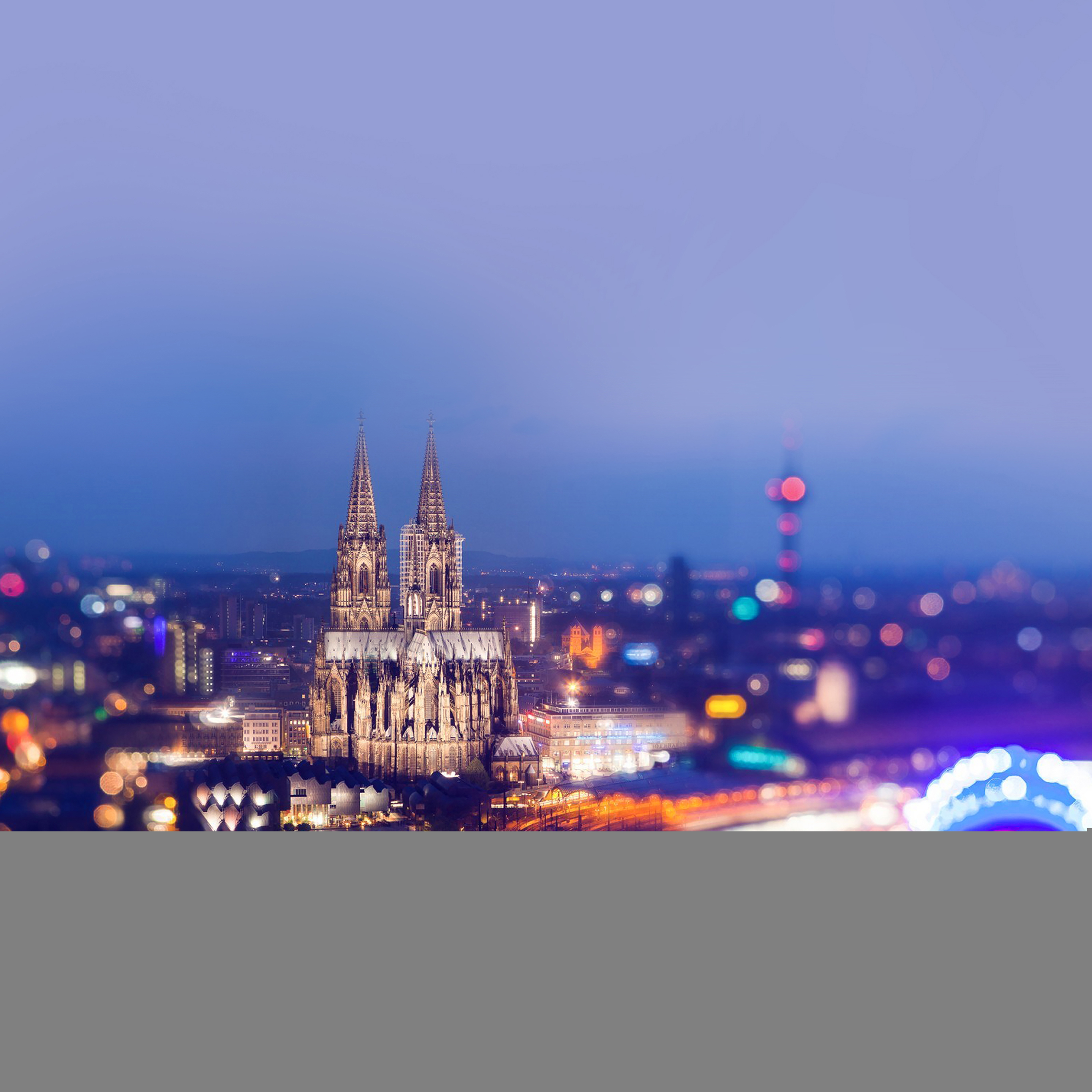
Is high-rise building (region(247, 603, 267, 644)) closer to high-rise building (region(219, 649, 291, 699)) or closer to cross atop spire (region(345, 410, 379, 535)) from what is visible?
high-rise building (region(219, 649, 291, 699))

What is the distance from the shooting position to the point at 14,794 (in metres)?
6.54

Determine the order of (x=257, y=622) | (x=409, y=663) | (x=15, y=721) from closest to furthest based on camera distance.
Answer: (x=15, y=721) < (x=257, y=622) < (x=409, y=663)

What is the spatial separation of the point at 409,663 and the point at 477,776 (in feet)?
4.20

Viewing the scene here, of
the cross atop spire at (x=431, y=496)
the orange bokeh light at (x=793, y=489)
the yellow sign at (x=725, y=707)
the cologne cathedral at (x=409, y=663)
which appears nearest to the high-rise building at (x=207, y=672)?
the cologne cathedral at (x=409, y=663)

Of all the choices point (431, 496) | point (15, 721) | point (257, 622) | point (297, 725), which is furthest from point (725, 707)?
point (15, 721)

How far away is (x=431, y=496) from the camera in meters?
7.52

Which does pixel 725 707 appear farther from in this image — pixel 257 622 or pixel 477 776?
pixel 257 622

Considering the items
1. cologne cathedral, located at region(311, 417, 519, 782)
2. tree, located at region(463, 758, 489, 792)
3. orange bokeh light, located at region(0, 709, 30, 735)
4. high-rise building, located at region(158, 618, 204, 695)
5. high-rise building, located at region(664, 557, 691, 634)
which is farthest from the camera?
cologne cathedral, located at region(311, 417, 519, 782)

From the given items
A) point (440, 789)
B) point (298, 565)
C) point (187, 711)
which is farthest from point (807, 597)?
point (187, 711)

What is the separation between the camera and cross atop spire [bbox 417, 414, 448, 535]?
281 inches

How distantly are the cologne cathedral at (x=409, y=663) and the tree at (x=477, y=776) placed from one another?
0.27 feet

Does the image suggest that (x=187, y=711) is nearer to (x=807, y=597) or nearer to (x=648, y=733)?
(x=648, y=733)

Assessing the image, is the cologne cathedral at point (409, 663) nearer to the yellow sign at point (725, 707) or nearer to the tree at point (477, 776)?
the tree at point (477, 776)

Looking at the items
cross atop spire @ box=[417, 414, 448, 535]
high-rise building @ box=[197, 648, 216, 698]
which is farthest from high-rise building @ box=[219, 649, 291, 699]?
cross atop spire @ box=[417, 414, 448, 535]
